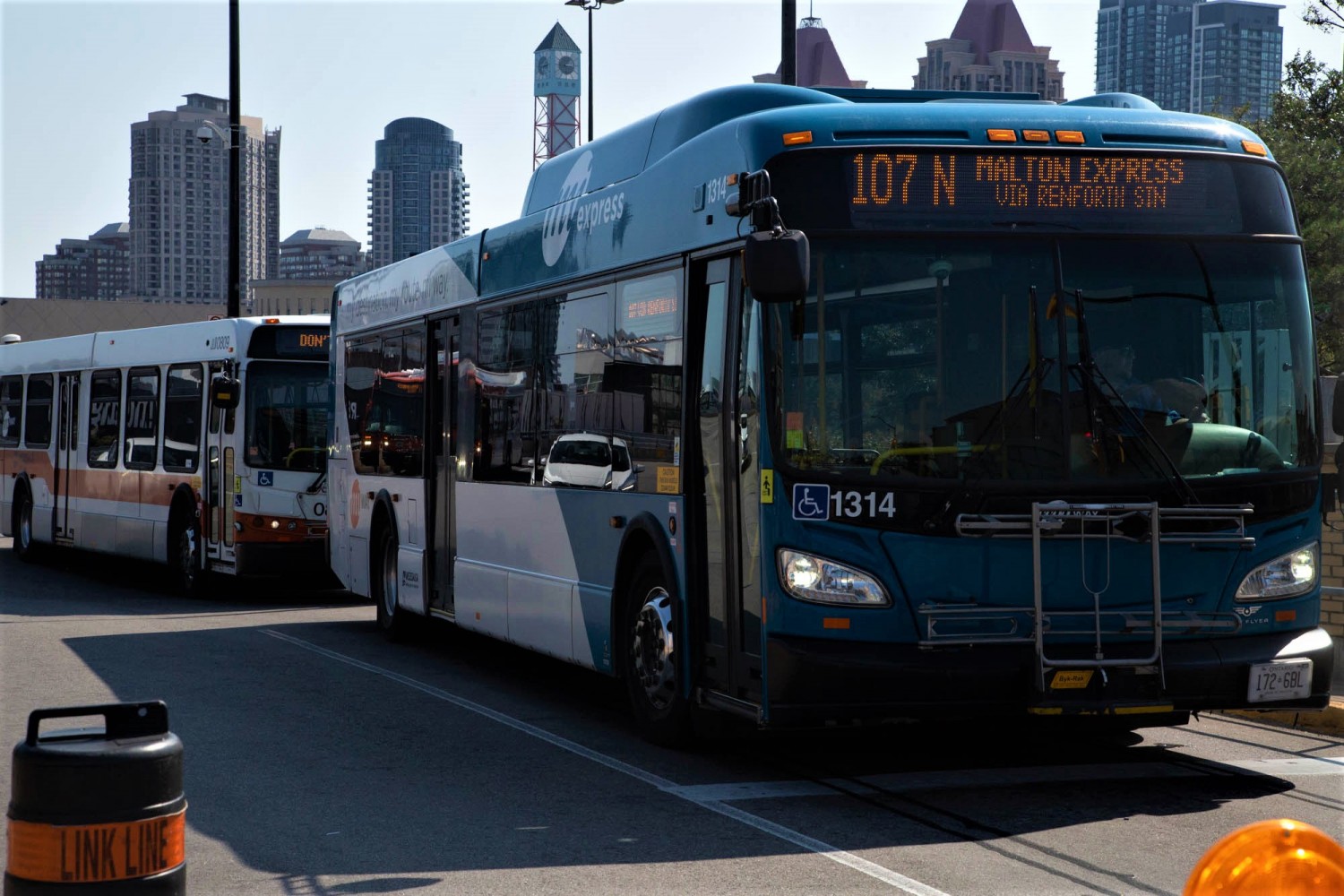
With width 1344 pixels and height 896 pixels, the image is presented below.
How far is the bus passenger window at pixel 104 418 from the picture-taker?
71.7ft

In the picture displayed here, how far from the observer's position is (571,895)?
609 centimetres

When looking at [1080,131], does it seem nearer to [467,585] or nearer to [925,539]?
[925,539]

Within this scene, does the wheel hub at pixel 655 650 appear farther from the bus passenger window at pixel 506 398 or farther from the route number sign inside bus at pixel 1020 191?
the route number sign inside bus at pixel 1020 191

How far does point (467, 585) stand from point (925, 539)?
5.84 m

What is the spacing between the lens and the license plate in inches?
309

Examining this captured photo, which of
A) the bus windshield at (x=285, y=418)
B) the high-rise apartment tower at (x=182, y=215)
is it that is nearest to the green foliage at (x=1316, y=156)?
the bus windshield at (x=285, y=418)

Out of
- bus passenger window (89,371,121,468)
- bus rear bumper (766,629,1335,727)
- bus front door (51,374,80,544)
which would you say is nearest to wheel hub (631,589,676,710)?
bus rear bumper (766,629,1335,727)

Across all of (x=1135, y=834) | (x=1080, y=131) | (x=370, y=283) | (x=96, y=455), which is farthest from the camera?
(x=96, y=455)

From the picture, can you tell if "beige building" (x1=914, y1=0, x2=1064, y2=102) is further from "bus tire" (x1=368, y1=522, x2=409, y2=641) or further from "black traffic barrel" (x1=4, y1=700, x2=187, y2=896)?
"black traffic barrel" (x1=4, y1=700, x2=187, y2=896)

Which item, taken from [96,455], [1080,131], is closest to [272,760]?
[1080,131]

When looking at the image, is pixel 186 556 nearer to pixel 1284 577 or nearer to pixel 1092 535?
pixel 1092 535

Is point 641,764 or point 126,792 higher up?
point 126,792

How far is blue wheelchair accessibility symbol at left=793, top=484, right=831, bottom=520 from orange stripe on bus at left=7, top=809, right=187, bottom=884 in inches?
146

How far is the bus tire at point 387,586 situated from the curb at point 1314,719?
732 cm
